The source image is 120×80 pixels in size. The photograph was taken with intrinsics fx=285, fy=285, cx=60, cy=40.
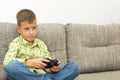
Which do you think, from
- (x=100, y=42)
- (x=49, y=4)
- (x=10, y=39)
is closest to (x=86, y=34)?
(x=100, y=42)

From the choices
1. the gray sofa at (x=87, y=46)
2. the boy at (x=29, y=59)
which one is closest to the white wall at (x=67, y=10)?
the gray sofa at (x=87, y=46)

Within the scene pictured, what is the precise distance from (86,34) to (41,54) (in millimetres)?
522

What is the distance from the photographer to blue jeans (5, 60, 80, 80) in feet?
6.43

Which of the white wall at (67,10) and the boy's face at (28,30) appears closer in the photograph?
the boy's face at (28,30)

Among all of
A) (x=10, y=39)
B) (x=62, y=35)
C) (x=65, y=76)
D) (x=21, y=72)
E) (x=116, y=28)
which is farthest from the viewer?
(x=116, y=28)

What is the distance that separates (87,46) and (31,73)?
727 mm

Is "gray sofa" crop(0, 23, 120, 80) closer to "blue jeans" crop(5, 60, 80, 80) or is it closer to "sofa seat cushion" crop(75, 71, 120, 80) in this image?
"sofa seat cushion" crop(75, 71, 120, 80)

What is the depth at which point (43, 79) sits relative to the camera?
6.62 ft

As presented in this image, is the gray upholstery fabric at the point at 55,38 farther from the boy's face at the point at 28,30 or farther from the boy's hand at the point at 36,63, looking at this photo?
the boy's hand at the point at 36,63

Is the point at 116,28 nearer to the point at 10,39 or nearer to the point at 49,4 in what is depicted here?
the point at 49,4

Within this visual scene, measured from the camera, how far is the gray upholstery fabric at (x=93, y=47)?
249 cm

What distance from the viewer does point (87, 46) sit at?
2.55m

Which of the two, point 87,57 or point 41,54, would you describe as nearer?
point 41,54

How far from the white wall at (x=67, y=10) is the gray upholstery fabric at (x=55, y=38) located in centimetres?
23
